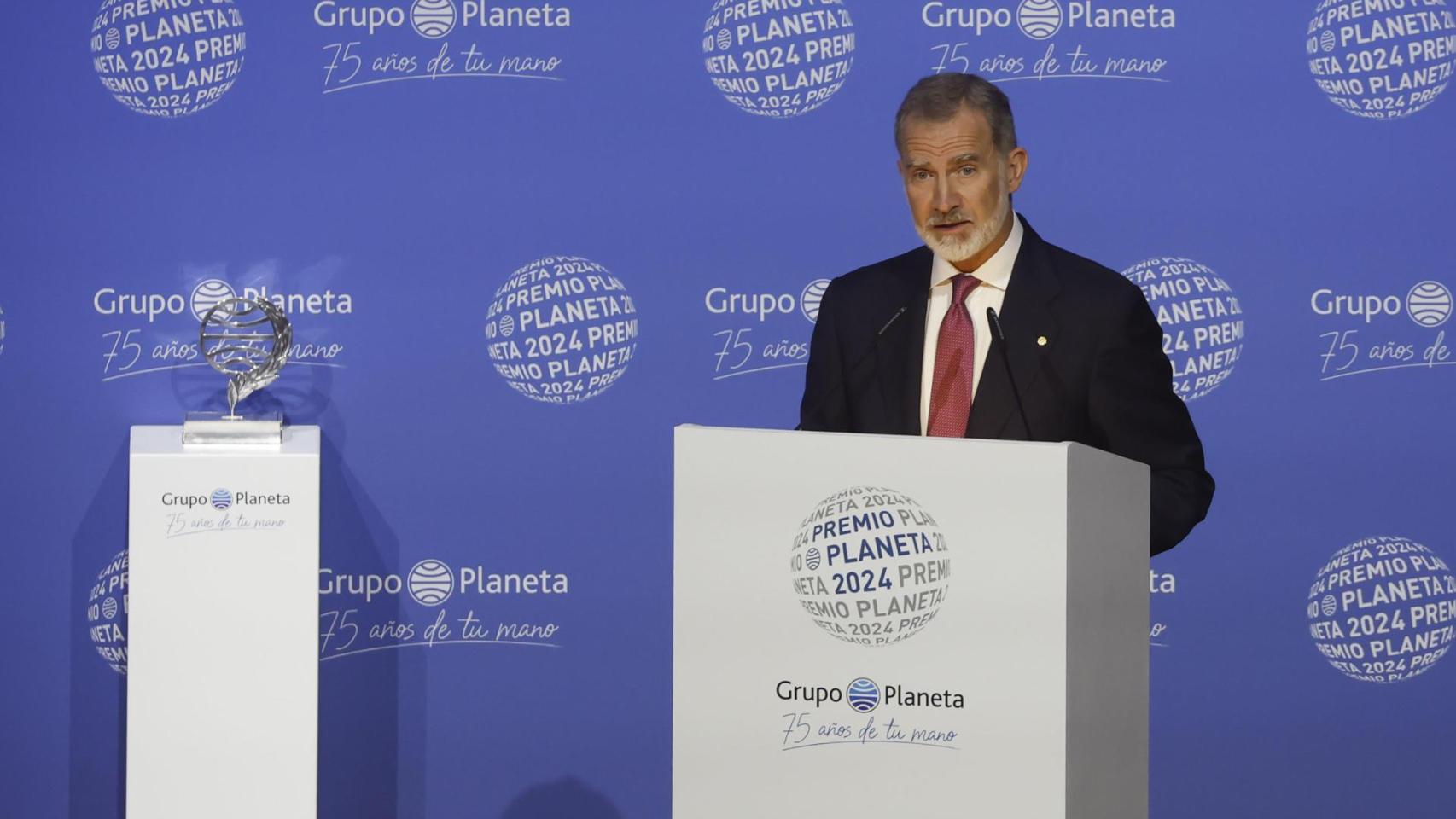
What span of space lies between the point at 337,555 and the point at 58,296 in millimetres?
958

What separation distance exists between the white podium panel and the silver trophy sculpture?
8.4 inches

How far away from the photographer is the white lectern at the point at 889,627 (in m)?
1.89

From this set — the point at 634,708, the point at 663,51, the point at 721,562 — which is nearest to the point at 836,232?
the point at 663,51

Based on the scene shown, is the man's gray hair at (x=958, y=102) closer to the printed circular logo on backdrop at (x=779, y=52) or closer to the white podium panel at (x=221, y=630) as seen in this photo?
the printed circular logo on backdrop at (x=779, y=52)

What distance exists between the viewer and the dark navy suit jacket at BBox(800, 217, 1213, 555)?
114 inches

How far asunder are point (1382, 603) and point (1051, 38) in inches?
66.9

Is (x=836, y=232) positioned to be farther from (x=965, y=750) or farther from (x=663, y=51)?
(x=965, y=750)

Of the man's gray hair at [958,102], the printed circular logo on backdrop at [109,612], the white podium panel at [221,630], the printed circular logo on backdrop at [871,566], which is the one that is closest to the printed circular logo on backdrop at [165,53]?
the white podium panel at [221,630]

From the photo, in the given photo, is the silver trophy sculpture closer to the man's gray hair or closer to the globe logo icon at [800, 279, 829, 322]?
the globe logo icon at [800, 279, 829, 322]

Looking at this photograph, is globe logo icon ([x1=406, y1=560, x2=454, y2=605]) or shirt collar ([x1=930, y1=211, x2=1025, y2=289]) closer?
shirt collar ([x1=930, y1=211, x2=1025, y2=289])

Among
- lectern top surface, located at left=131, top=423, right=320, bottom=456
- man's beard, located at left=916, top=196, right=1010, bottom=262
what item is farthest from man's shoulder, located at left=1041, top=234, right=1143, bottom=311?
lectern top surface, located at left=131, top=423, right=320, bottom=456

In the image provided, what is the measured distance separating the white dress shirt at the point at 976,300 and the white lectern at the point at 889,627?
2.93 ft

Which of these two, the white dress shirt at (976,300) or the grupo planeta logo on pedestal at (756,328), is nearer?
the white dress shirt at (976,300)

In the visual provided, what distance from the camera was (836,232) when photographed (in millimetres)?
4160
